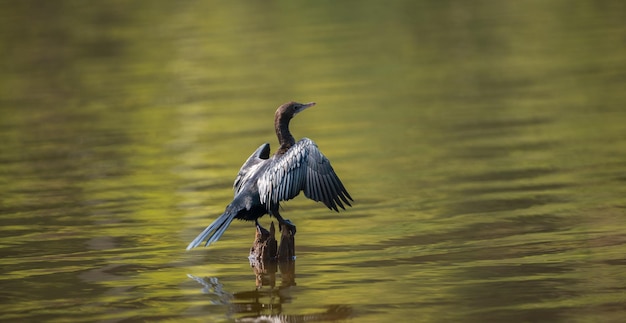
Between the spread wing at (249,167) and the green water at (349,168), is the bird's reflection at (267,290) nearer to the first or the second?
the green water at (349,168)

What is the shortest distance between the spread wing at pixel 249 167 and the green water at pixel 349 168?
0.61m

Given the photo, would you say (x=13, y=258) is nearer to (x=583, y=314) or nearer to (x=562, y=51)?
(x=583, y=314)

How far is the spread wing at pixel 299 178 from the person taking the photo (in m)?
8.98

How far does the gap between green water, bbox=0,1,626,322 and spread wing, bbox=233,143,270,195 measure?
615mm

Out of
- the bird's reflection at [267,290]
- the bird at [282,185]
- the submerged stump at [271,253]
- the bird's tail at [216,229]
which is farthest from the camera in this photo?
the submerged stump at [271,253]

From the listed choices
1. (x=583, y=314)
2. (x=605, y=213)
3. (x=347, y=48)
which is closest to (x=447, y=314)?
(x=583, y=314)

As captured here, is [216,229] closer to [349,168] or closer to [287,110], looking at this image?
[287,110]

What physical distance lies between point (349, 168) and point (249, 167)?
411 centimetres

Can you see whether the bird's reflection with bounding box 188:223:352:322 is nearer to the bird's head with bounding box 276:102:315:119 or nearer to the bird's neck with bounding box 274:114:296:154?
the bird's neck with bounding box 274:114:296:154

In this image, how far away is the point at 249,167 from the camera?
9.57 m

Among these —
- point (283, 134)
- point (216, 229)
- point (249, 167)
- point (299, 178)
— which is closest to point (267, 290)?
point (216, 229)

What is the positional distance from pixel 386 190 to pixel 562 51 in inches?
424

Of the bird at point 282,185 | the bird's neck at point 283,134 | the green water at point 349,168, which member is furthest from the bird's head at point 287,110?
the green water at point 349,168

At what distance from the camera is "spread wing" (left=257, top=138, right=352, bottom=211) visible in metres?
8.98
